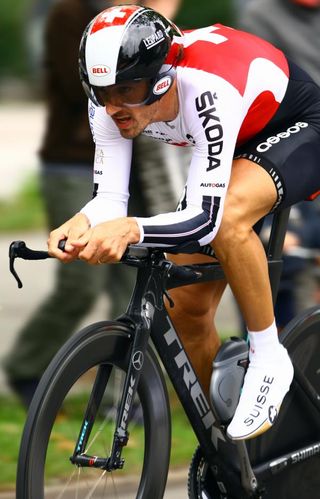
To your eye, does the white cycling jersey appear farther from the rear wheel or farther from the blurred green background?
the blurred green background

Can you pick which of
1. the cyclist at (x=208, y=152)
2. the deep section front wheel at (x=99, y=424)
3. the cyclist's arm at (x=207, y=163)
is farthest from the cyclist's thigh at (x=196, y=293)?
the cyclist's arm at (x=207, y=163)

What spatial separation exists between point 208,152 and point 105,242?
0.50 metres

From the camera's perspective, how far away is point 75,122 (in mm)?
6535

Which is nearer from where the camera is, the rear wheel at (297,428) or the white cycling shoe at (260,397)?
the white cycling shoe at (260,397)

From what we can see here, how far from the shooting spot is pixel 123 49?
13.7 ft

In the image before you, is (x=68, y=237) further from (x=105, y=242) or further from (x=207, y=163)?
(x=207, y=163)

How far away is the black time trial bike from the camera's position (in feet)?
13.7

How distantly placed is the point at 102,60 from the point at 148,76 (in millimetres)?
168

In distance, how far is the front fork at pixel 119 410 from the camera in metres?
4.29

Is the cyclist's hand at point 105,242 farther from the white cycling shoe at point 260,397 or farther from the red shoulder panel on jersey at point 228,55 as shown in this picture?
the white cycling shoe at point 260,397

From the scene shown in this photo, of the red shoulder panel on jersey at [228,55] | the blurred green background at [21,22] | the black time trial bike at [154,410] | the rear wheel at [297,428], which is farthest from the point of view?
the blurred green background at [21,22]

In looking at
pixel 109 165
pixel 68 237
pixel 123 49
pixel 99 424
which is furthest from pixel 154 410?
pixel 123 49

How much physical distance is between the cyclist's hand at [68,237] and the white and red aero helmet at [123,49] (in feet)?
1.29

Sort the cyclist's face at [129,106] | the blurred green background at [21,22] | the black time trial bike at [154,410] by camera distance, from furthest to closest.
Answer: the blurred green background at [21,22]
the cyclist's face at [129,106]
the black time trial bike at [154,410]
